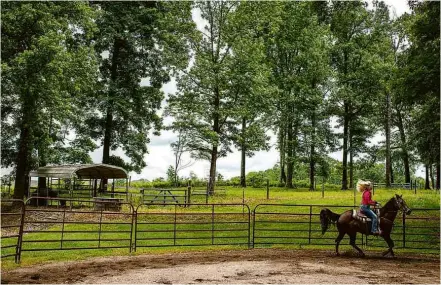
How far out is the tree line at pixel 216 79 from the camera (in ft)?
65.7

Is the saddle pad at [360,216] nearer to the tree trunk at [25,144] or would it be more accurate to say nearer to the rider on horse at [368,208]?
the rider on horse at [368,208]

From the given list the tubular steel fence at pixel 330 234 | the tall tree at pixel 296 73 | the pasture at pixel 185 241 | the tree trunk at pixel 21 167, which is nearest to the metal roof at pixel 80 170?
the tree trunk at pixel 21 167

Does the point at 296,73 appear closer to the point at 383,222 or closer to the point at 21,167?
the point at 21,167

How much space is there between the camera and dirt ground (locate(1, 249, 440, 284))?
29.9ft

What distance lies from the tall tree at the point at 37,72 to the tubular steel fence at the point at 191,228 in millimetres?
7215

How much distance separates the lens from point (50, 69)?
2044 centimetres

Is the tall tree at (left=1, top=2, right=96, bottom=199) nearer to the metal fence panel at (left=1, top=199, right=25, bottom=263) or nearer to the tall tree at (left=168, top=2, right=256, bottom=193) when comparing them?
the metal fence panel at (left=1, top=199, right=25, bottom=263)

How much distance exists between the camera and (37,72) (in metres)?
20.5

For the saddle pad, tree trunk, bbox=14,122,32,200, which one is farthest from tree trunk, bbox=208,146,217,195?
the saddle pad

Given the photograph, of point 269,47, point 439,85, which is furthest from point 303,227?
point 269,47

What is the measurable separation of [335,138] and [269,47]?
1131 cm

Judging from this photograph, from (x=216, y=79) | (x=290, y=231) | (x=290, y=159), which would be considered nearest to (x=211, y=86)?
(x=216, y=79)

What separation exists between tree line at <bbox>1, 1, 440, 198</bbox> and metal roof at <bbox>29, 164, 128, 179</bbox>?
0.75 m

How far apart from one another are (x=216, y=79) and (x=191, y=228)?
14.9m
